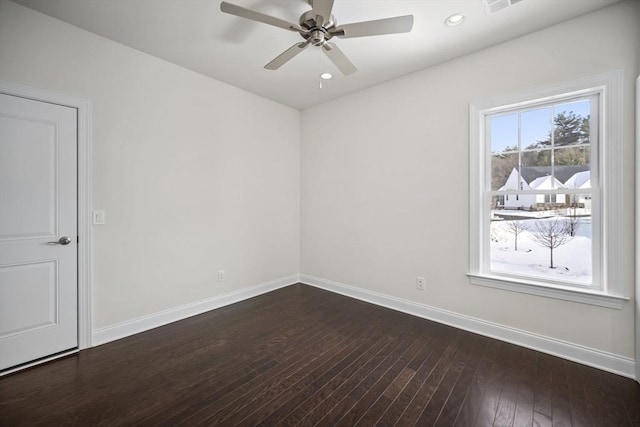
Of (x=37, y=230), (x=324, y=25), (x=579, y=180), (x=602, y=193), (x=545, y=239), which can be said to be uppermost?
(x=324, y=25)

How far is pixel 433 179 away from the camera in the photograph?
3100 mm

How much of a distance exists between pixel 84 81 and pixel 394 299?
3.90 m

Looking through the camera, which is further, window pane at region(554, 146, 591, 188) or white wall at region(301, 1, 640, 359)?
window pane at region(554, 146, 591, 188)

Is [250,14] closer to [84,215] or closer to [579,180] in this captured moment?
[84,215]

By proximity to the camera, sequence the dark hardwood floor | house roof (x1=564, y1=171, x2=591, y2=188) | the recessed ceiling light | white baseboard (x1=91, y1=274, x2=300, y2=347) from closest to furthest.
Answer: the dark hardwood floor
the recessed ceiling light
house roof (x1=564, y1=171, x2=591, y2=188)
white baseboard (x1=91, y1=274, x2=300, y2=347)

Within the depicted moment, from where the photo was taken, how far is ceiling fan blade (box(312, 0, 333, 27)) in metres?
1.78

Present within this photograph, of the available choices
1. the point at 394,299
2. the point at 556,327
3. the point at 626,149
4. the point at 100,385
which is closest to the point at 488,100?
the point at 626,149

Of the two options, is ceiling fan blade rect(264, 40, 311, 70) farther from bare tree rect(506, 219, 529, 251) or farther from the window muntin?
bare tree rect(506, 219, 529, 251)

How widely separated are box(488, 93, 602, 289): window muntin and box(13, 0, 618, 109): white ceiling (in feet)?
2.46

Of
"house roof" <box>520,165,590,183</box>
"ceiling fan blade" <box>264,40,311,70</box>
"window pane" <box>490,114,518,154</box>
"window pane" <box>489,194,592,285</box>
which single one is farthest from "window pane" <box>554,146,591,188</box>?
"ceiling fan blade" <box>264,40,311,70</box>

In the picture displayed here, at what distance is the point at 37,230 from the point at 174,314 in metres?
1.46

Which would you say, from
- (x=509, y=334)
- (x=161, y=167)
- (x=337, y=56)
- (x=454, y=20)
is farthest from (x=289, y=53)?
(x=509, y=334)

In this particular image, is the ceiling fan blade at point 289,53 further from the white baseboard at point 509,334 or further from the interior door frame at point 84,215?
the white baseboard at point 509,334

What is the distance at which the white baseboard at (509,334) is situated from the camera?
2.16 m
